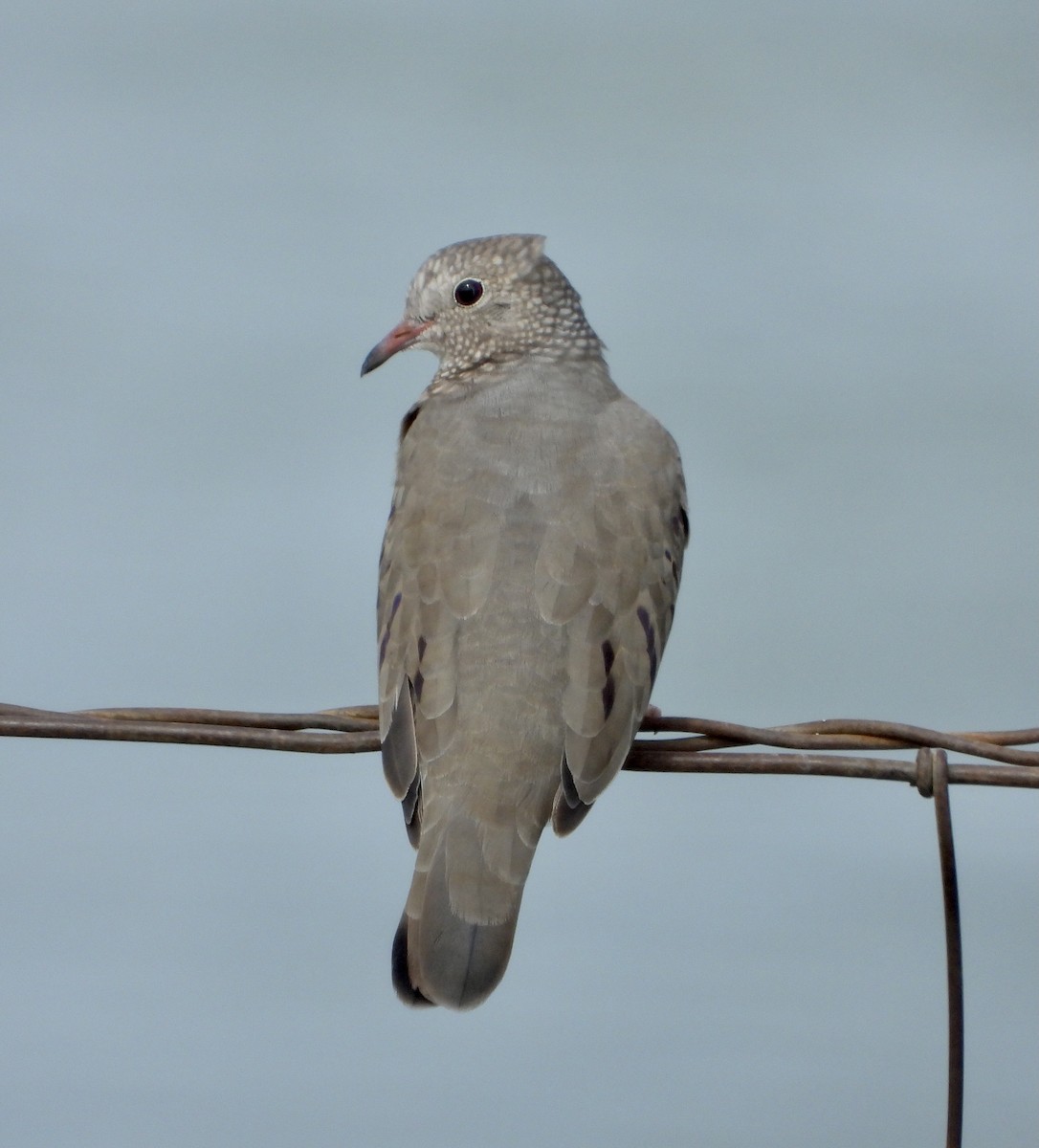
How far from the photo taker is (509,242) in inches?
188

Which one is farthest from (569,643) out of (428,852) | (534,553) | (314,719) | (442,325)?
(442,325)

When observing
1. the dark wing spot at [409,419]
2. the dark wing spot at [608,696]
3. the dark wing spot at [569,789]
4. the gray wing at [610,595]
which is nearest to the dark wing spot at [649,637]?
the gray wing at [610,595]

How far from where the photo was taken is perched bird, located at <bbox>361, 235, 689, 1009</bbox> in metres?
3.28

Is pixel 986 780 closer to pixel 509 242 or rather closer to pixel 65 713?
pixel 65 713

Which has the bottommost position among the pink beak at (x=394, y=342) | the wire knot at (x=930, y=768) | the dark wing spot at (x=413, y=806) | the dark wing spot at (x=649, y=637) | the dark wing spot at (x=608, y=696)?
the wire knot at (x=930, y=768)

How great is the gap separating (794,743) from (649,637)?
985 mm

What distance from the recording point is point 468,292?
473 cm

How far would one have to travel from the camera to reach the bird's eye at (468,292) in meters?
4.72

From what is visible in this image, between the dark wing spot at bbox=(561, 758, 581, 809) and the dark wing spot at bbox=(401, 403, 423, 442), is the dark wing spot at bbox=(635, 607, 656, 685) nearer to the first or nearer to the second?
the dark wing spot at bbox=(561, 758, 581, 809)

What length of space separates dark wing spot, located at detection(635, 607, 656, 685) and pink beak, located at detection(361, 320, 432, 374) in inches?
55.5

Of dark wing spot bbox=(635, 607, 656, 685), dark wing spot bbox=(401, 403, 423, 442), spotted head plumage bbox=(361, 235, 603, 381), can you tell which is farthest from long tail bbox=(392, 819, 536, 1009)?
spotted head plumage bbox=(361, 235, 603, 381)

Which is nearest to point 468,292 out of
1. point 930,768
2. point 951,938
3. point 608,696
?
point 608,696

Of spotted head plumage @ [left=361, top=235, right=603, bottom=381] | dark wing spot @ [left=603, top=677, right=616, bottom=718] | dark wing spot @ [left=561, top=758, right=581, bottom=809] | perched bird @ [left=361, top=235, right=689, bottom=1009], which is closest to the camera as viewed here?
perched bird @ [left=361, top=235, right=689, bottom=1009]

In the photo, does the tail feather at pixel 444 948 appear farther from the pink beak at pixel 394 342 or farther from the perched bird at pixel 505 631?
the pink beak at pixel 394 342
